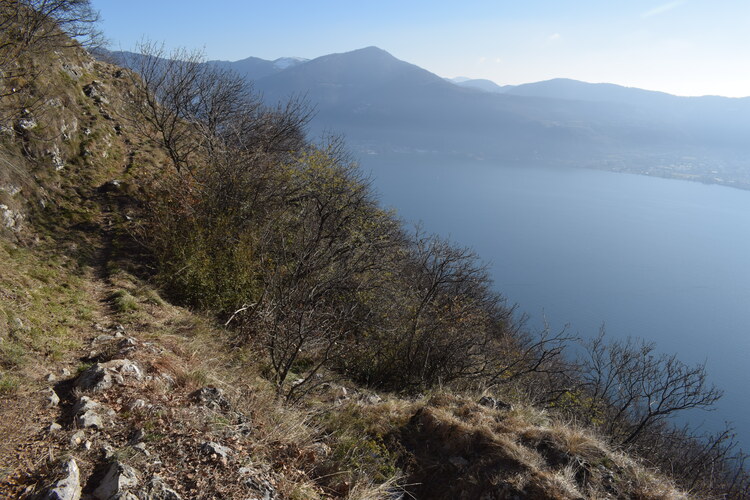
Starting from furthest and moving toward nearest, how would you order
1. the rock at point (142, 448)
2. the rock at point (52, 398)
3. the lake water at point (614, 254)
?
1. the lake water at point (614, 254)
2. the rock at point (52, 398)
3. the rock at point (142, 448)

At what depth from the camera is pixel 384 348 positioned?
1044 cm

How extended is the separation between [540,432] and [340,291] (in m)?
6.80

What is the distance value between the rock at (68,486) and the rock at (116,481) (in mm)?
136

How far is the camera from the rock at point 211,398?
14.4 feet

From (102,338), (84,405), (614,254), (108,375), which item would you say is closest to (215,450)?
(84,405)

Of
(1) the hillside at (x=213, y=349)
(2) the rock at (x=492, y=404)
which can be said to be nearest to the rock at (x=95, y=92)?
(1) the hillside at (x=213, y=349)

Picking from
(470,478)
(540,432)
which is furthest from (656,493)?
(470,478)

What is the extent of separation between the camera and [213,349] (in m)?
6.47

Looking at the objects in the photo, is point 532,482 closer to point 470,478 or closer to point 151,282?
point 470,478

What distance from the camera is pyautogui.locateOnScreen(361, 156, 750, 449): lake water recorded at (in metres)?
55.3

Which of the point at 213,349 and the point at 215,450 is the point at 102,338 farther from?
the point at 215,450

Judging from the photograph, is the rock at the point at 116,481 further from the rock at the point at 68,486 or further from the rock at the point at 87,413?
the rock at the point at 87,413

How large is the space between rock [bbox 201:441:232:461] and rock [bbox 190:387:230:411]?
78 centimetres

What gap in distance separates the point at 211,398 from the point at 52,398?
4.73ft
